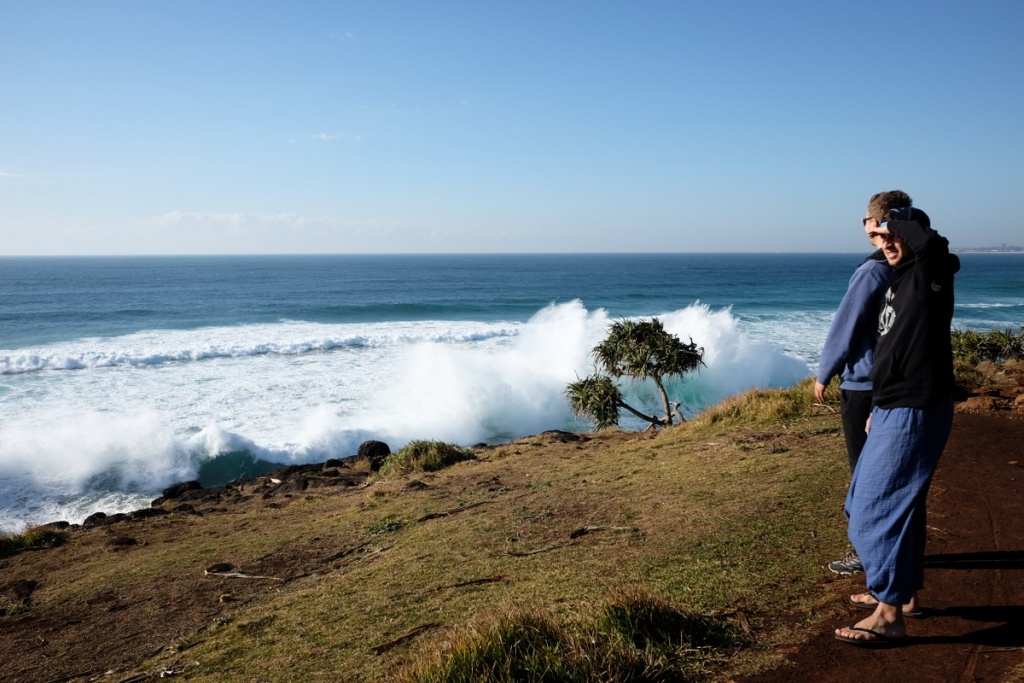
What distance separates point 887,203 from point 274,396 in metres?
24.8

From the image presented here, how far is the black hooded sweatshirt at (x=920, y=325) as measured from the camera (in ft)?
10.1

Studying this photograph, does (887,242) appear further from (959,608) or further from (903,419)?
(959,608)

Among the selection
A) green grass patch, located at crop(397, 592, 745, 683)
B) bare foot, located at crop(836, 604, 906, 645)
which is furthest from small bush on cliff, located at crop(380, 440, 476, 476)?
bare foot, located at crop(836, 604, 906, 645)

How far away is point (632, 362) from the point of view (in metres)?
15.8

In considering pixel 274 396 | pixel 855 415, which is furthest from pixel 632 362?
pixel 274 396

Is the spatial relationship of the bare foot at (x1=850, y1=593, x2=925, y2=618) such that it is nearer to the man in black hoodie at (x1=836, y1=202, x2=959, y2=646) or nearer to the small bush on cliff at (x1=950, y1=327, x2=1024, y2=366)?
the man in black hoodie at (x1=836, y1=202, x2=959, y2=646)

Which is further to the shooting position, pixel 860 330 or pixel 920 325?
pixel 860 330

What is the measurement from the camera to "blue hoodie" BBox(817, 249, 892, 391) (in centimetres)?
356

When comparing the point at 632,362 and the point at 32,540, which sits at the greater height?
the point at 632,362

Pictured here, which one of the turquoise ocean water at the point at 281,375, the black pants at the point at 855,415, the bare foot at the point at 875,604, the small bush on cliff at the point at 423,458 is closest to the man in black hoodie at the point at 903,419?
the bare foot at the point at 875,604

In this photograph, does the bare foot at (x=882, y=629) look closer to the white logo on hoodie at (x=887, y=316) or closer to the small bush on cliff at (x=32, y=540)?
the white logo on hoodie at (x=887, y=316)

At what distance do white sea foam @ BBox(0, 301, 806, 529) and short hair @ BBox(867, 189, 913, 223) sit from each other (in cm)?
1656

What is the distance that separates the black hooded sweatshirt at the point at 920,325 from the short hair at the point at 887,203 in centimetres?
30

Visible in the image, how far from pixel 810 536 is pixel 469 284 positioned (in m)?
82.5
